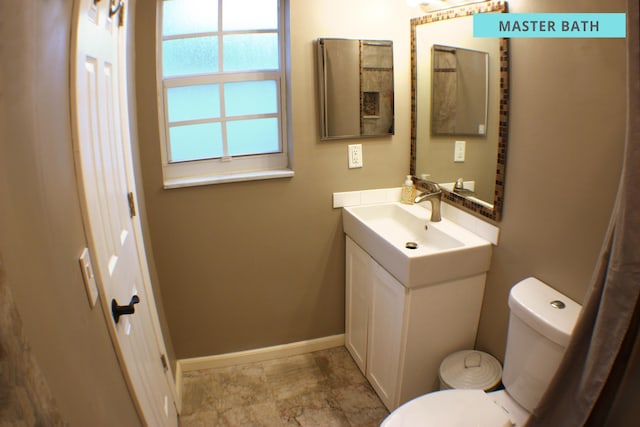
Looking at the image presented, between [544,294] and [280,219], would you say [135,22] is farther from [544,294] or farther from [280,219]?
[544,294]

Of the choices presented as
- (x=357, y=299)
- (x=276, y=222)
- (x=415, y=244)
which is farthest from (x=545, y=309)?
(x=276, y=222)

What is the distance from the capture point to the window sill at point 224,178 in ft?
7.22

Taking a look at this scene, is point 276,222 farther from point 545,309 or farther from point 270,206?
point 545,309

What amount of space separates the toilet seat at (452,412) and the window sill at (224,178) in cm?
131

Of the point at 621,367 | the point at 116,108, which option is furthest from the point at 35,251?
the point at 621,367

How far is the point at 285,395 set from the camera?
2330 millimetres

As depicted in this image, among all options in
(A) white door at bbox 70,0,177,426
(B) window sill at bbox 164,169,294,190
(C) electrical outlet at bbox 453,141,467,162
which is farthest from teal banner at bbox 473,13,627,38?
(A) white door at bbox 70,0,177,426

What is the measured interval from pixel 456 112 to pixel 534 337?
42.9 inches

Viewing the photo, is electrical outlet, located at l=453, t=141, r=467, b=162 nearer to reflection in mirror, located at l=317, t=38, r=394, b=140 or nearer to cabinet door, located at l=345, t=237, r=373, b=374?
reflection in mirror, located at l=317, t=38, r=394, b=140

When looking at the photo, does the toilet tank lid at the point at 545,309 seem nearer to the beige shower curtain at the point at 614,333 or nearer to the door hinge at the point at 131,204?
the beige shower curtain at the point at 614,333

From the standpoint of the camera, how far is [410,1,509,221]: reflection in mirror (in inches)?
69.1

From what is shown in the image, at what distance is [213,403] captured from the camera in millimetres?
2283

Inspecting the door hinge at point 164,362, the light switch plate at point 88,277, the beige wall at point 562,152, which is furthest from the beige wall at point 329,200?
the light switch plate at point 88,277

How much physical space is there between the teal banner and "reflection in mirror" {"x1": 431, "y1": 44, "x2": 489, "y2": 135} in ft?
0.39
